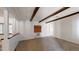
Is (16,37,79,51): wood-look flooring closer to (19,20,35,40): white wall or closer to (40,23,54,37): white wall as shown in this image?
(19,20,35,40): white wall

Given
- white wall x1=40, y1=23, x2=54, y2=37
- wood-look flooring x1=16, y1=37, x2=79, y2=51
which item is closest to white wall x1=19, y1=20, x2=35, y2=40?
white wall x1=40, y1=23, x2=54, y2=37

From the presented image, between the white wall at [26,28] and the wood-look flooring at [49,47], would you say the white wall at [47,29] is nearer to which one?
the white wall at [26,28]

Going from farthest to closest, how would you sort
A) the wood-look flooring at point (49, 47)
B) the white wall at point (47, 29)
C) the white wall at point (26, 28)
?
the white wall at point (47, 29)
the white wall at point (26, 28)
the wood-look flooring at point (49, 47)

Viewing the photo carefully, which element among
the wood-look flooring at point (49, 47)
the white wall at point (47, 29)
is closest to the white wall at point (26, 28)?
the white wall at point (47, 29)

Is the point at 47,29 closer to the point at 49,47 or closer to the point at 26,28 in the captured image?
the point at 26,28

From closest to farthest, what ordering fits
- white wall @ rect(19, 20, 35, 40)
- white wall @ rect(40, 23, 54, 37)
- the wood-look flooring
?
the wood-look flooring
white wall @ rect(19, 20, 35, 40)
white wall @ rect(40, 23, 54, 37)

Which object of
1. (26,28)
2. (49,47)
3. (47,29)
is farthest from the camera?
(47,29)

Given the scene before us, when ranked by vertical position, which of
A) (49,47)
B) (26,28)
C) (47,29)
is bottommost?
(49,47)

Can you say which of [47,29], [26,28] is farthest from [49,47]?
[47,29]
